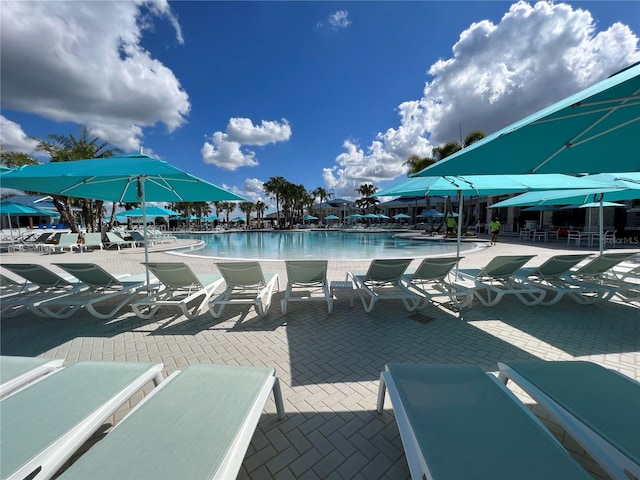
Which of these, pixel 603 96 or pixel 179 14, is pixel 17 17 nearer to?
pixel 179 14

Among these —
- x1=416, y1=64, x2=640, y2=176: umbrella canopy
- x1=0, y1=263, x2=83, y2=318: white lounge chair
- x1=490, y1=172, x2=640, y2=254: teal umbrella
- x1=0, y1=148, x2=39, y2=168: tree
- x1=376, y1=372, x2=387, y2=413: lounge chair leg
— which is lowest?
x1=376, y1=372, x2=387, y2=413: lounge chair leg

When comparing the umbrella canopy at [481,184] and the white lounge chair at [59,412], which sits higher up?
the umbrella canopy at [481,184]

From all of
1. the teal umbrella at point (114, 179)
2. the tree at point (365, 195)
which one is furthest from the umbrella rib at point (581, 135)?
the tree at point (365, 195)

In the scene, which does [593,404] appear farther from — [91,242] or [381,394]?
[91,242]

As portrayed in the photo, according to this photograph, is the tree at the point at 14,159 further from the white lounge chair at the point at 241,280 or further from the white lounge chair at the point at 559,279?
the white lounge chair at the point at 559,279

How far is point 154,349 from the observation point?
3381 millimetres

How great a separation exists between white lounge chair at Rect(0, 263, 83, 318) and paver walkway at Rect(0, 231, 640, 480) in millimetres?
319

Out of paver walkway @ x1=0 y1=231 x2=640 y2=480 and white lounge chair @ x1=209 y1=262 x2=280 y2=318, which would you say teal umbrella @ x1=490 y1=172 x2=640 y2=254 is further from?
white lounge chair @ x1=209 y1=262 x2=280 y2=318

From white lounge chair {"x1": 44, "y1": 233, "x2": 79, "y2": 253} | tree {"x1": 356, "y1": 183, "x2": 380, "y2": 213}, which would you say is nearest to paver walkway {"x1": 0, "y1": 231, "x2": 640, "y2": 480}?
white lounge chair {"x1": 44, "y1": 233, "x2": 79, "y2": 253}

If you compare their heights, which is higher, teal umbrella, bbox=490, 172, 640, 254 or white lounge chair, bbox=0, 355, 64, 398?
teal umbrella, bbox=490, 172, 640, 254

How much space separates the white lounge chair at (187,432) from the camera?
1.25 meters

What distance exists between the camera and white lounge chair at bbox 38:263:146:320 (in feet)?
13.5

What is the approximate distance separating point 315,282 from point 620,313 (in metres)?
5.23

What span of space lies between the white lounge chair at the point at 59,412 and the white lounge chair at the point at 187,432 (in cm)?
25
